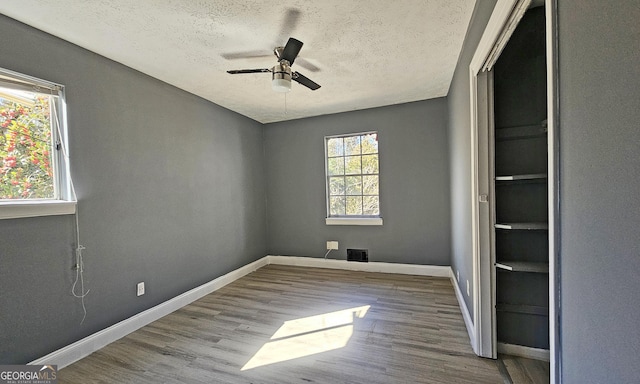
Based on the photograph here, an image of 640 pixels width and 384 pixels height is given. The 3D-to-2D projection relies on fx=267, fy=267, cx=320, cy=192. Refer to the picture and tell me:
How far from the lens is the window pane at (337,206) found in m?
4.36

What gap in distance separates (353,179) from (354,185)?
3.8 inches

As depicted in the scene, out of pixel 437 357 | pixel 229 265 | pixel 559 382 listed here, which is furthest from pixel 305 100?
pixel 559 382

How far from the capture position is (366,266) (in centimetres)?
409

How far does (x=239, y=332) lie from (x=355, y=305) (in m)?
1.21

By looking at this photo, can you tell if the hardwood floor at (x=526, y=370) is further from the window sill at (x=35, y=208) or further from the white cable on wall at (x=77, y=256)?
the window sill at (x=35, y=208)

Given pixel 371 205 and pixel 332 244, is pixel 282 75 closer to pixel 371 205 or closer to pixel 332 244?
pixel 371 205

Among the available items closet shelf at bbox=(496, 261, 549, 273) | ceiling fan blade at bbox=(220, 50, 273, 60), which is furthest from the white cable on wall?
closet shelf at bbox=(496, 261, 549, 273)

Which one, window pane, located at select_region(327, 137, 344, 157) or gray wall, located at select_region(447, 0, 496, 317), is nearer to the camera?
gray wall, located at select_region(447, 0, 496, 317)

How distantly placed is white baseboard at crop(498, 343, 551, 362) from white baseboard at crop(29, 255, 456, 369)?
1.23 feet

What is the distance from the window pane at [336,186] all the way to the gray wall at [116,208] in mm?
1585

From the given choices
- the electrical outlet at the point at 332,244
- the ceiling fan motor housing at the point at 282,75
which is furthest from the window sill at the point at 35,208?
the electrical outlet at the point at 332,244

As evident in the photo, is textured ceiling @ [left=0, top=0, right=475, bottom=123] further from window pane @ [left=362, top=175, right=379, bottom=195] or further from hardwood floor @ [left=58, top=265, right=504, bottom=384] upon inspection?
hardwood floor @ [left=58, top=265, right=504, bottom=384]

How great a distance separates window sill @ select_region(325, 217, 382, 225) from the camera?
4039 mm

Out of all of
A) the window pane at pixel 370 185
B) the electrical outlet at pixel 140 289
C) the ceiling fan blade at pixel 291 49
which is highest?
the ceiling fan blade at pixel 291 49
